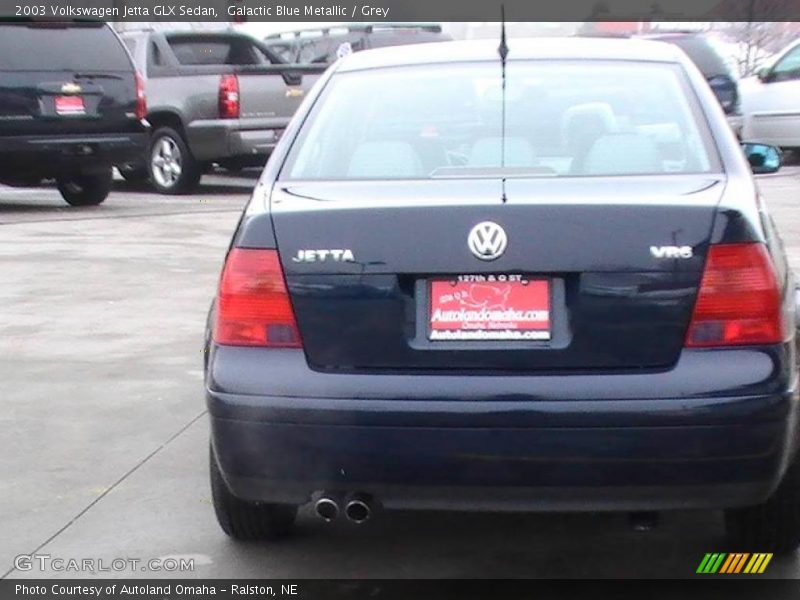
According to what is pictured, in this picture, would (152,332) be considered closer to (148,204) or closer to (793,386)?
(793,386)

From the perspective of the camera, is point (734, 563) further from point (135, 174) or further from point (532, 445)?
point (135, 174)

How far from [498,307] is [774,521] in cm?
121

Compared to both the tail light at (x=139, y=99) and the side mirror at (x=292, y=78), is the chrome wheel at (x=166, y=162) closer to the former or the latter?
the side mirror at (x=292, y=78)

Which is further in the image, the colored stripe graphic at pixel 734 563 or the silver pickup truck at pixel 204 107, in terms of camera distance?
the silver pickup truck at pixel 204 107

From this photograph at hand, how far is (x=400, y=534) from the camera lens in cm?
502

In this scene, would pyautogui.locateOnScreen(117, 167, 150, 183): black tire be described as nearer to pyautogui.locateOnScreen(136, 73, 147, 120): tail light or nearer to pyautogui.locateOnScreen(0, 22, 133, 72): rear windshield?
pyautogui.locateOnScreen(136, 73, 147, 120): tail light

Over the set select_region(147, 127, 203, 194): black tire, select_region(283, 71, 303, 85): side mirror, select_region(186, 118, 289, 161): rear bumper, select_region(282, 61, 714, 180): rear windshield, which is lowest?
select_region(147, 127, 203, 194): black tire

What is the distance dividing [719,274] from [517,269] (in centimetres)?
51

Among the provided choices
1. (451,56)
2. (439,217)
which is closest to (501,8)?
(451,56)

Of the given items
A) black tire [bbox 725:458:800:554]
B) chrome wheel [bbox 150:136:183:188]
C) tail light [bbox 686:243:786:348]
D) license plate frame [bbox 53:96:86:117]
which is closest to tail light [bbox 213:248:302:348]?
tail light [bbox 686:243:786:348]

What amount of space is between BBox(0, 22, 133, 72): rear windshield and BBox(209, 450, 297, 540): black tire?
10.6 meters

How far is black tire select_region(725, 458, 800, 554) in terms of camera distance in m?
4.50

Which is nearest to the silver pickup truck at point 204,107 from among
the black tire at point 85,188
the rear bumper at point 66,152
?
the black tire at point 85,188

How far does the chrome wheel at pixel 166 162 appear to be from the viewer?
17.3 meters
